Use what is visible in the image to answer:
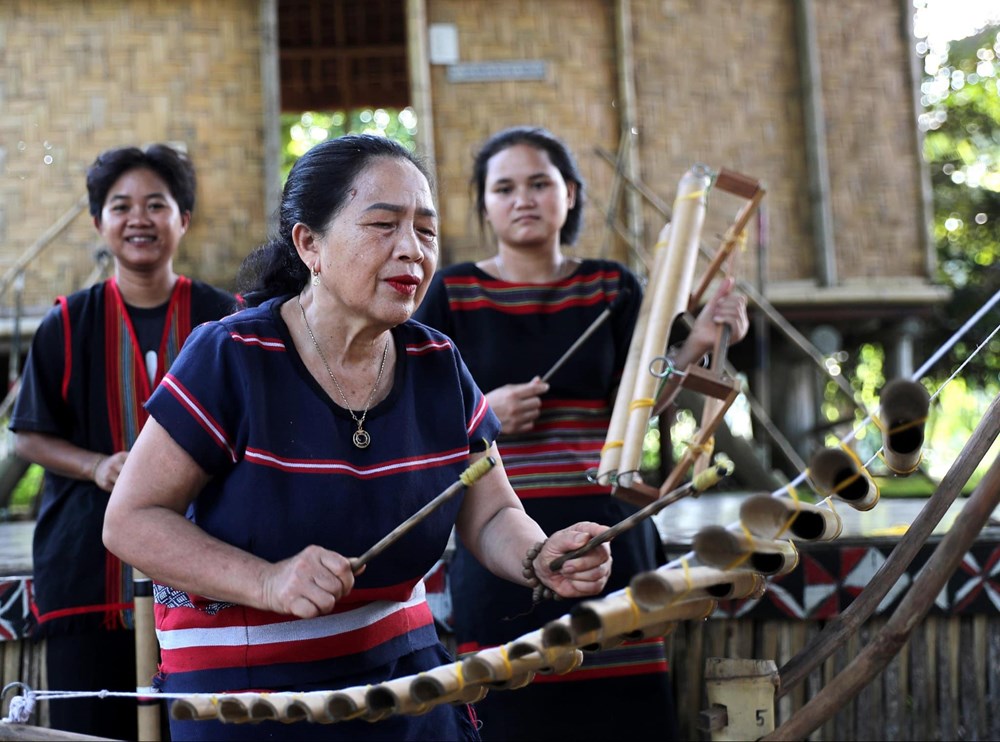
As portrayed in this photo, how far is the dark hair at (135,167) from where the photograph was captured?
2615 millimetres

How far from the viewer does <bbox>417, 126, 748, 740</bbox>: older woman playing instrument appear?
7.89ft

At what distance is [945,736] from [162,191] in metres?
2.41

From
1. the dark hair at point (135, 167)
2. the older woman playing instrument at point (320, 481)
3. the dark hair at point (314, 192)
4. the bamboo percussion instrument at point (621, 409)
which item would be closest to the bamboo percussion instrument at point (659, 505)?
the older woman playing instrument at point (320, 481)

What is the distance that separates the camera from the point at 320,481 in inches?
63.1

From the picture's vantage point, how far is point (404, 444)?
1695mm

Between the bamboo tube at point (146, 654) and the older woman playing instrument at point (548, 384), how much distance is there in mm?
685

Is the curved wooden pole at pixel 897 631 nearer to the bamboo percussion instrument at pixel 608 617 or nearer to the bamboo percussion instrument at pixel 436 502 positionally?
the bamboo percussion instrument at pixel 608 617

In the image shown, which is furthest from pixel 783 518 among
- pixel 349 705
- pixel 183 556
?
pixel 183 556

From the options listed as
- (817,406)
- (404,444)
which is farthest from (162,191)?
(817,406)

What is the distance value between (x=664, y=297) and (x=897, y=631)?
4.27 ft

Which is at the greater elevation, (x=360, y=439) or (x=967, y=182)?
(x=967, y=182)

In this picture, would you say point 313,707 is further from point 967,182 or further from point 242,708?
Answer: point 967,182

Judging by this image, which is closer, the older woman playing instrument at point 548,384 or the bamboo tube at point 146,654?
the bamboo tube at point 146,654

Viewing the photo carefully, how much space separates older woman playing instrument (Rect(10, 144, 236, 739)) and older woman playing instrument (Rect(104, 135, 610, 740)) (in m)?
0.63
